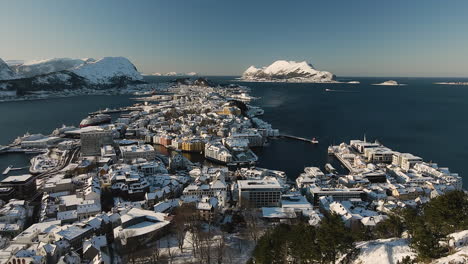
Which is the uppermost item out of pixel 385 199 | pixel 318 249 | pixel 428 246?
pixel 428 246

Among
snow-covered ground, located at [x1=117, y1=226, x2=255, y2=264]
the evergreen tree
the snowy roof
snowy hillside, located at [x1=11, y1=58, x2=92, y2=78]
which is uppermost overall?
snowy hillside, located at [x1=11, y1=58, x2=92, y2=78]

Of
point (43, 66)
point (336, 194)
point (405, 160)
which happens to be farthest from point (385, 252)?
point (43, 66)

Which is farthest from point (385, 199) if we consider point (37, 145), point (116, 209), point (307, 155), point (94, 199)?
point (37, 145)

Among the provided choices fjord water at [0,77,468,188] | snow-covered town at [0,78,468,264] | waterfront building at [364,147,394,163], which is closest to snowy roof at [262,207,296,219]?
snow-covered town at [0,78,468,264]

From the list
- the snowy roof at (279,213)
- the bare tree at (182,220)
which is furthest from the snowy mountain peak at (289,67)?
the bare tree at (182,220)

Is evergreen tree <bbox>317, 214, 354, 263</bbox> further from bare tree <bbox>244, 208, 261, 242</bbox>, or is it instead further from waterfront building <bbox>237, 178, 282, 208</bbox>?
waterfront building <bbox>237, 178, 282, 208</bbox>

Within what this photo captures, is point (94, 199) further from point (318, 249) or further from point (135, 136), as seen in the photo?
point (135, 136)
